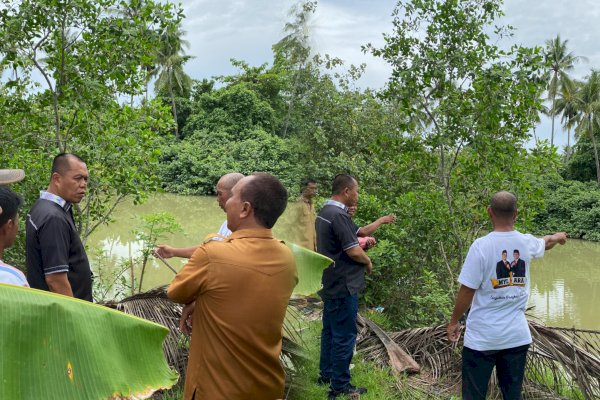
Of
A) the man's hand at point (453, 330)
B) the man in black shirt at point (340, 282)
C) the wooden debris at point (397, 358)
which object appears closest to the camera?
the man's hand at point (453, 330)

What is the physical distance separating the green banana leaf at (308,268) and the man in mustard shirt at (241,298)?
1.17m

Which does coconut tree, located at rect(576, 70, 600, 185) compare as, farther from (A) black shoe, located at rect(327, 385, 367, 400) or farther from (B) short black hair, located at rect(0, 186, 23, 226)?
(B) short black hair, located at rect(0, 186, 23, 226)

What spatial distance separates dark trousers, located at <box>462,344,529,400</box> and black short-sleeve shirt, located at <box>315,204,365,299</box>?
1.21 metres

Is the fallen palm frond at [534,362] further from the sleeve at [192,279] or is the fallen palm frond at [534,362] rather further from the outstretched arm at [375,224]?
the sleeve at [192,279]

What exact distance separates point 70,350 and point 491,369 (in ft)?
9.24

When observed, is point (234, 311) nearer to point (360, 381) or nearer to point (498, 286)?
point (498, 286)

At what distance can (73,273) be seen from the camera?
3.38m

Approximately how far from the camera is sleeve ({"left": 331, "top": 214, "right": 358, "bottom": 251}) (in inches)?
181

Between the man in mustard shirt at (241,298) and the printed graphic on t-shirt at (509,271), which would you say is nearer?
the man in mustard shirt at (241,298)

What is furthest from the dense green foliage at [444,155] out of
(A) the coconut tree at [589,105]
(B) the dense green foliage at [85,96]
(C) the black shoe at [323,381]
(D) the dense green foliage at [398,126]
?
(A) the coconut tree at [589,105]

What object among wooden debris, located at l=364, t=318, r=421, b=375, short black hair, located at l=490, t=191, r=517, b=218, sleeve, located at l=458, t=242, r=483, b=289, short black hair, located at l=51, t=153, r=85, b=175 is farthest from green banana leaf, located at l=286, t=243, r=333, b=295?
wooden debris, located at l=364, t=318, r=421, b=375

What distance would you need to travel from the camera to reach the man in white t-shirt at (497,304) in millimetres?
3604

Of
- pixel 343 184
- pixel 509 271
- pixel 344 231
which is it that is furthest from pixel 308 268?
pixel 509 271

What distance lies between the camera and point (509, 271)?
362 centimetres
